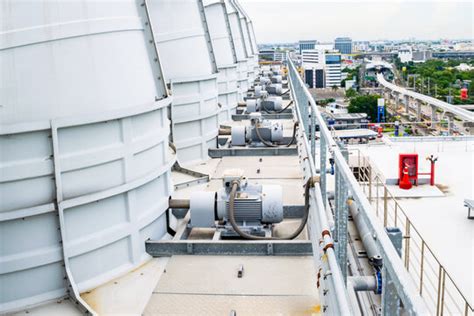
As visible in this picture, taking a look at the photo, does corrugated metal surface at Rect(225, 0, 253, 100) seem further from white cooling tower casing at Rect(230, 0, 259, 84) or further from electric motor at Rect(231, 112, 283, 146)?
electric motor at Rect(231, 112, 283, 146)

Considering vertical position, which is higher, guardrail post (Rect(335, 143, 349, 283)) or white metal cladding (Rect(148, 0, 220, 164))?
white metal cladding (Rect(148, 0, 220, 164))

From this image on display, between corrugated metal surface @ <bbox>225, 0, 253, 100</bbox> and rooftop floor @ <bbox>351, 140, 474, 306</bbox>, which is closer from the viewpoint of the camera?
rooftop floor @ <bbox>351, 140, 474, 306</bbox>

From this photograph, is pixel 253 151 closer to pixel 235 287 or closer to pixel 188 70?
pixel 188 70

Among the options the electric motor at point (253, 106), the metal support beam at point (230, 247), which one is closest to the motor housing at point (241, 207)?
the metal support beam at point (230, 247)

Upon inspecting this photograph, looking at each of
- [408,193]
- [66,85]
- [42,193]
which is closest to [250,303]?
[42,193]

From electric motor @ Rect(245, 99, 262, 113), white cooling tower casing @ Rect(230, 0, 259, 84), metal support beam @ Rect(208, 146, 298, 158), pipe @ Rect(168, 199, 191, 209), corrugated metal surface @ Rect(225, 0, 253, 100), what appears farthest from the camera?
white cooling tower casing @ Rect(230, 0, 259, 84)

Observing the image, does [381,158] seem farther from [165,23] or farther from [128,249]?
[128,249]

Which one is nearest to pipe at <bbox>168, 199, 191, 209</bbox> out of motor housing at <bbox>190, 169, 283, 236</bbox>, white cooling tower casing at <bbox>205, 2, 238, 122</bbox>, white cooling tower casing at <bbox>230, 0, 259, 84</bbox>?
motor housing at <bbox>190, 169, 283, 236</bbox>
